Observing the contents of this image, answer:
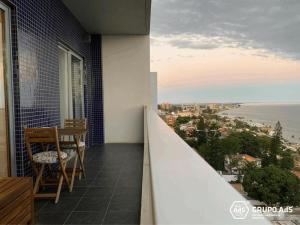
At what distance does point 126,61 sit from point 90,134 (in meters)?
1.98

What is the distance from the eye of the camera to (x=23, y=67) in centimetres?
298

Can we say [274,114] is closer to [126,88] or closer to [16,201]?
[126,88]

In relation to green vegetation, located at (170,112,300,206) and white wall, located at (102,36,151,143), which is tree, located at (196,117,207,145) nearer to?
green vegetation, located at (170,112,300,206)

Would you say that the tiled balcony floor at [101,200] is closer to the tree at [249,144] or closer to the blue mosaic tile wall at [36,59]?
the blue mosaic tile wall at [36,59]

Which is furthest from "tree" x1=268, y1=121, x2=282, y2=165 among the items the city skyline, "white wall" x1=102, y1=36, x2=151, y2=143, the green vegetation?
the city skyline

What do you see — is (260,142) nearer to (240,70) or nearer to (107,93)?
(107,93)

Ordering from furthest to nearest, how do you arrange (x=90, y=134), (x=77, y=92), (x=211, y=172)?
1. (x=90, y=134)
2. (x=77, y=92)
3. (x=211, y=172)

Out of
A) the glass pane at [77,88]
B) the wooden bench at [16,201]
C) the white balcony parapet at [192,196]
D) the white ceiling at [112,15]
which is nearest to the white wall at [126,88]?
the white ceiling at [112,15]

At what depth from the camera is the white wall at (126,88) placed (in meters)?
6.85

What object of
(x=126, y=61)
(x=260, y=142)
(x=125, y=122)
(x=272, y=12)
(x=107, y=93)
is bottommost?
(x=260, y=142)

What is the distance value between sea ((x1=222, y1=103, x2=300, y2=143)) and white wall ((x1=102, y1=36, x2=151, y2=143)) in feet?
11.6

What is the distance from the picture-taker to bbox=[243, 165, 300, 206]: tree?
5621 millimetres

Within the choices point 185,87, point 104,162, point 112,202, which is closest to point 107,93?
point 104,162

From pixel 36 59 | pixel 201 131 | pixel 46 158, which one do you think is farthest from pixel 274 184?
pixel 36 59
